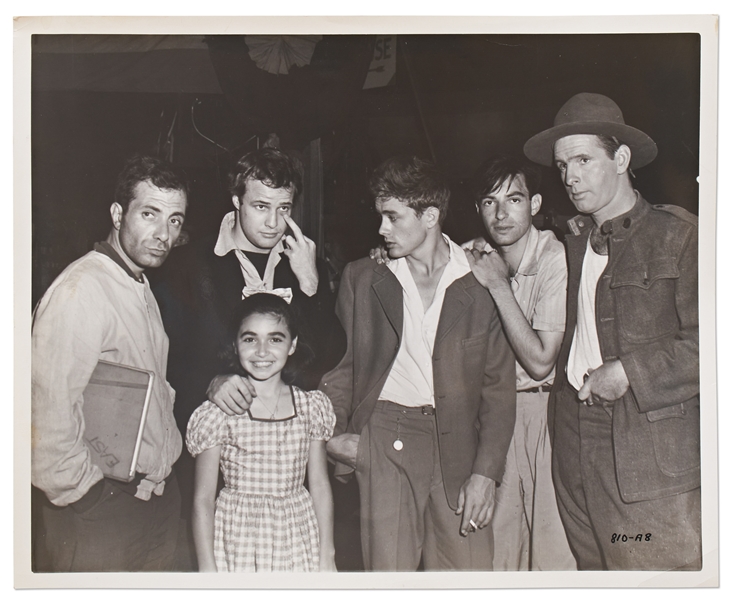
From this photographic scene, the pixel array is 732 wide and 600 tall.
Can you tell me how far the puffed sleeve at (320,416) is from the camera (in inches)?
104

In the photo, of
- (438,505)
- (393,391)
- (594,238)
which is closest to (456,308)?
(393,391)

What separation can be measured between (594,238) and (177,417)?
194cm

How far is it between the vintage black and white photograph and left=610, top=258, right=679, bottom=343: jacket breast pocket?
0.04 ft

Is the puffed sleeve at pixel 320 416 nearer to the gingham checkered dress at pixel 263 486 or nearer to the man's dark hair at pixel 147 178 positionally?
the gingham checkered dress at pixel 263 486

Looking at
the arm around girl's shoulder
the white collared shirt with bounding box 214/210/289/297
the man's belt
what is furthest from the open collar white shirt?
the man's belt

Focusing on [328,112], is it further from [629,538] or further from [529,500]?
[629,538]

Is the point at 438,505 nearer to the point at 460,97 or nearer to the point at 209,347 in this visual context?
the point at 209,347

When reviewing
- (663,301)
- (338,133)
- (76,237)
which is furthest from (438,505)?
(76,237)

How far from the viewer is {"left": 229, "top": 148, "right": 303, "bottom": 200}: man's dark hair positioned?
103 inches

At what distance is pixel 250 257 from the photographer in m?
2.63

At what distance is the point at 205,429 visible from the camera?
103 inches

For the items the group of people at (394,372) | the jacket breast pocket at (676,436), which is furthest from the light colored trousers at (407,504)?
the jacket breast pocket at (676,436)

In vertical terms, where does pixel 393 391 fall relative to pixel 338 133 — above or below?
below

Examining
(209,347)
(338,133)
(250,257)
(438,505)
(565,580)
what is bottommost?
(565,580)
